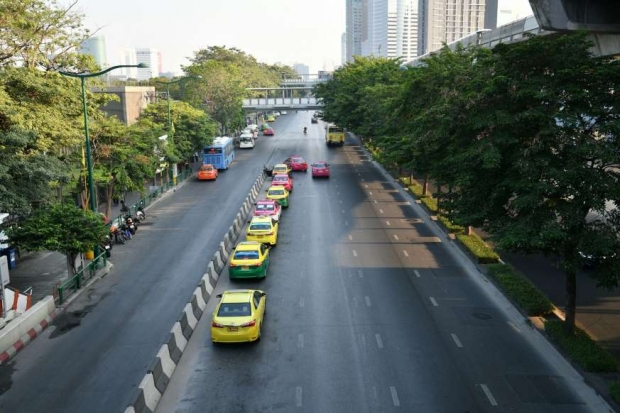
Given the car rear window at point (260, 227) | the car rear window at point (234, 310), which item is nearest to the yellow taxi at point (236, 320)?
the car rear window at point (234, 310)

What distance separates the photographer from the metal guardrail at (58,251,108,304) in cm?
2325

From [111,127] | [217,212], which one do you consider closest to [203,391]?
[111,127]

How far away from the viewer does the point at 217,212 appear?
136ft

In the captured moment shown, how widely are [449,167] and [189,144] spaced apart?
3818 cm

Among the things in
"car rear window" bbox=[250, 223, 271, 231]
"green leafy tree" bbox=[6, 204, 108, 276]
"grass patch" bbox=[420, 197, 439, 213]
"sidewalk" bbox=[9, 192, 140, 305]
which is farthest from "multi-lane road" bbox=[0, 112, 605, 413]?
"grass patch" bbox=[420, 197, 439, 213]

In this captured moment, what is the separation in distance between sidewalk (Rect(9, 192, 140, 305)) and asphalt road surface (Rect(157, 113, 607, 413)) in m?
7.59

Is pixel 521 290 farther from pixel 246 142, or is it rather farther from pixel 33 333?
pixel 246 142

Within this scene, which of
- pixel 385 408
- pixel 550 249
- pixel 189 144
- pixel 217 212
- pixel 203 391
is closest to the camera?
pixel 385 408

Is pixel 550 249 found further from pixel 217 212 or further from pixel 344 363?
pixel 217 212

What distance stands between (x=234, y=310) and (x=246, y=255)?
22.6 ft

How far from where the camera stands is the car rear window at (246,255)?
25.5 m

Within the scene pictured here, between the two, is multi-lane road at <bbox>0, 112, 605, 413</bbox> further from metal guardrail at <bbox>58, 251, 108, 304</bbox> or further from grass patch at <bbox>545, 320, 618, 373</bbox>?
metal guardrail at <bbox>58, 251, 108, 304</bbox>

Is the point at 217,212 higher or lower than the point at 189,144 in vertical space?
lower

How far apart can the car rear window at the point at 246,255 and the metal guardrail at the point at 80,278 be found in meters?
6.63
